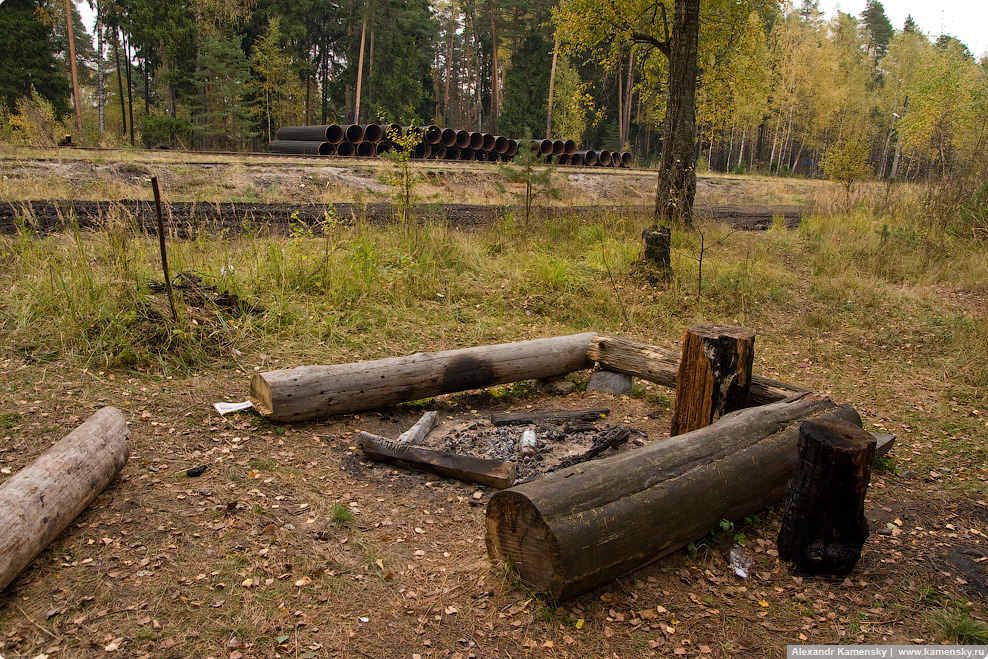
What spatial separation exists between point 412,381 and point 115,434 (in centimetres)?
197

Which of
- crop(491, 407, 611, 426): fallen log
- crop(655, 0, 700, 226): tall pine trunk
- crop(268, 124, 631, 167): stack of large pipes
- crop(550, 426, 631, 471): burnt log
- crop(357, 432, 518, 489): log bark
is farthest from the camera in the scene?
crop(268, 124, 631, 167): stack of large pipes

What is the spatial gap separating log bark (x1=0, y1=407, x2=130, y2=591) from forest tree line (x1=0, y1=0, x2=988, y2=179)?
18397 mm

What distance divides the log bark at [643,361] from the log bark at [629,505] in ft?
3.95

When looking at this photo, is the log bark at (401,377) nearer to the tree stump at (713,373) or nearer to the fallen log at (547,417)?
the fallen log at (547,417)

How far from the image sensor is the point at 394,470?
3.99 m

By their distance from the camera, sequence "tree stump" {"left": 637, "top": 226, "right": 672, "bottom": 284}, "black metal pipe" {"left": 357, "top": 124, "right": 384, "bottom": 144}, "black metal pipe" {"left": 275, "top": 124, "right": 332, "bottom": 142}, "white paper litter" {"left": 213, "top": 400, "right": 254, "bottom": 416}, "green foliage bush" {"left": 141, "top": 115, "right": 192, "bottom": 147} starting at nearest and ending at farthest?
"white paper litter" {"left": 213, "top": 400, "right": 254, "bottom": 416} → "tree stump" {"left": 637, "top": 226, "right": 672, "bottom": 284} → "black metal pipe" {"left": 357, "top": 124, "right": 384, "bottom": 144} → "black metal pipe" {"left": 275, "top": 124, "right": 332, "bottom": 142} → "green foliage bush" {"left": 141, "top": 115, "right": 192, "bottom": 147}

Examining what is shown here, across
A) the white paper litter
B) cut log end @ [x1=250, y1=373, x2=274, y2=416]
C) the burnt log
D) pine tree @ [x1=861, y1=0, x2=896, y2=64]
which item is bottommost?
the burnt log

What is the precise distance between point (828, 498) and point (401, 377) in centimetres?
293

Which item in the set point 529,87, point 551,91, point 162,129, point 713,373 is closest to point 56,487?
point 713,373

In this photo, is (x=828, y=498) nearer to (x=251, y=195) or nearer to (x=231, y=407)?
(x=231, y=407)

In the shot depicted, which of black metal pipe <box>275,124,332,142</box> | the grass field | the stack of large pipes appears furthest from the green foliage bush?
the grass field

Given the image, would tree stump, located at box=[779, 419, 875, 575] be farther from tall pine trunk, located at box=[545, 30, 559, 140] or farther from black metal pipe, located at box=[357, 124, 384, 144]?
tall pine trunk, located at box=[545, 30, 559, 140]

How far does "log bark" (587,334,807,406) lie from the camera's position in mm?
4562

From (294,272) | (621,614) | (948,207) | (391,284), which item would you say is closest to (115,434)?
(621,614)
